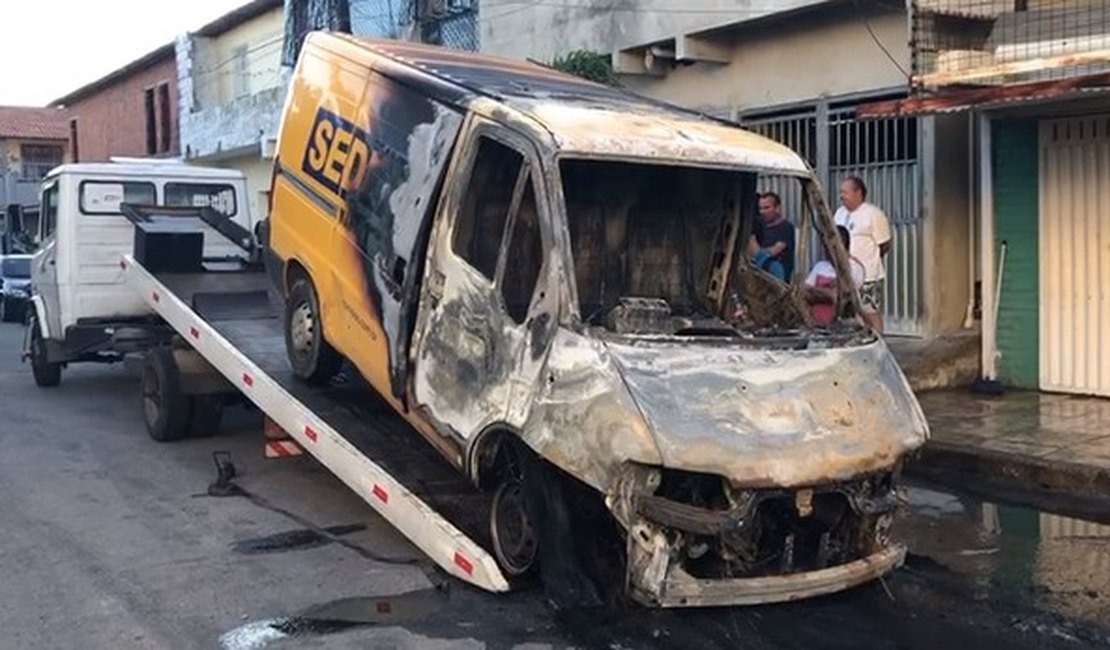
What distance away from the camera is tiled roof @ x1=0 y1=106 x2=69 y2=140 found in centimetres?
4716

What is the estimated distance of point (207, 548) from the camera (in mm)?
6594

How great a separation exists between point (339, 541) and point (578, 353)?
2353 millimetres

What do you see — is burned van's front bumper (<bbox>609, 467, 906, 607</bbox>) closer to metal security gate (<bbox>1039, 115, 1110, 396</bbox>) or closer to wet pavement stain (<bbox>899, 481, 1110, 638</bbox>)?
wet pavement stain (<bbox>899, 481, 1110, 638</bbox>)

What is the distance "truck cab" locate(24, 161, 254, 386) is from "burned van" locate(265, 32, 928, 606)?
420cm

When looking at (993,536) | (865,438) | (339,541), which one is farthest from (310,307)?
(993,536)

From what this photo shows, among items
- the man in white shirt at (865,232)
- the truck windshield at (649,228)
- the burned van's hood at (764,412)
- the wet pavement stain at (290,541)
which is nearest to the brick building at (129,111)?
the man in white shirt at (865,232)

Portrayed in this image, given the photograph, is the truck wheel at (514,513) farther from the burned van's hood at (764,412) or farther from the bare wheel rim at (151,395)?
the bare wheel rim at (151,395)

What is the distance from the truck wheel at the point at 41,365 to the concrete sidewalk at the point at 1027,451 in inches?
358

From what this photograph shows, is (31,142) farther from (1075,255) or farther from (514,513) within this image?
(514,513)

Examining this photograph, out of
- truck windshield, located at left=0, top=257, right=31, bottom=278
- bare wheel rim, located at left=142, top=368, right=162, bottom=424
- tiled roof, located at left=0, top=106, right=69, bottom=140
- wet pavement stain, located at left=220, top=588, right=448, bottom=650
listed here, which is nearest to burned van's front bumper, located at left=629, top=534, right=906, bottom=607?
wet pavement stain, located at left=220, top=588, right=448, bottom=650

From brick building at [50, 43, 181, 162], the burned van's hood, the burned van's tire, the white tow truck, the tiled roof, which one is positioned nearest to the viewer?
the burned van's hood

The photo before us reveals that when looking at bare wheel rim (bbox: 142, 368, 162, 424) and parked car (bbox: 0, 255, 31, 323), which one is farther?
parked car (bbox: 0, 255, 31, 323)

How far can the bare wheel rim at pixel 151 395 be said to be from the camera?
373 inches

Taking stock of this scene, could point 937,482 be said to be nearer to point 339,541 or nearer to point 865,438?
point 865,438
